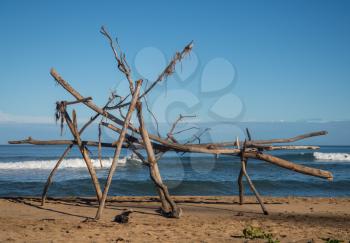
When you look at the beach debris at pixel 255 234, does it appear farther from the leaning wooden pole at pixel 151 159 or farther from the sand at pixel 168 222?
the leaning wooden pole at pixel 151 159

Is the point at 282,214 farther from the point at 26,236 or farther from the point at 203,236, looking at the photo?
the point at 26,236

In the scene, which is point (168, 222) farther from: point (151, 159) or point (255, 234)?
point (255, 234)

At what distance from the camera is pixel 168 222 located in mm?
8164

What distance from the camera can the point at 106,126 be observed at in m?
9.09

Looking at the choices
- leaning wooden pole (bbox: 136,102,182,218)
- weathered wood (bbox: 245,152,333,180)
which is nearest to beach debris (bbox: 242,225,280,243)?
leaning wooden pole (bbox: 136,102,182,218)

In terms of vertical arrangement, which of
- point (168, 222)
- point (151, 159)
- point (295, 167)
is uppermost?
point (151, 159)

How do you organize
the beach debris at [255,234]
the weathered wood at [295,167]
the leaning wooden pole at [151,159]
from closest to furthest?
the beach debris at [255,234] → the leaning wooden pole at [151,159] → the weathered wood at [295,167]

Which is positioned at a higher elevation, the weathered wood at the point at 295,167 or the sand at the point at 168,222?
the weathered wood at the point at 295,167

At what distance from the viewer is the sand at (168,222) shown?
22.1 ft

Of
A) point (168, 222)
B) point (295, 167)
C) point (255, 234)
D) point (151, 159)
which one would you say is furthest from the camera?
point (295, 167)

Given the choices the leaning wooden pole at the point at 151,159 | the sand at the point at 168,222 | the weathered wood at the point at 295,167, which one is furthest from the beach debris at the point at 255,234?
the weathered wood at the point at 295,167

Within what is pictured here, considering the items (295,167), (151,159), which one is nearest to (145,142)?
(151,159)

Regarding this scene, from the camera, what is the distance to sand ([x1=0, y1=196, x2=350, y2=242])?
6.73m

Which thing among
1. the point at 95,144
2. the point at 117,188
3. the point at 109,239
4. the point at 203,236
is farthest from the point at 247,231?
the point at 117,188
